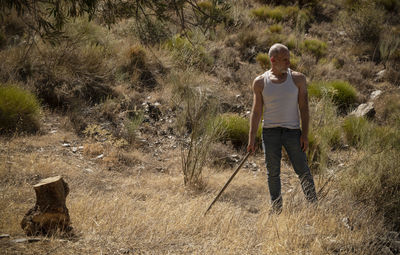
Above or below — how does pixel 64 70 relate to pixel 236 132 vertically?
above

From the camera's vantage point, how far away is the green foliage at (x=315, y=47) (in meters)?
12.1

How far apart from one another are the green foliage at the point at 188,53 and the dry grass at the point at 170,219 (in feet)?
16.0

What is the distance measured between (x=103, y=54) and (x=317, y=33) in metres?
8.41

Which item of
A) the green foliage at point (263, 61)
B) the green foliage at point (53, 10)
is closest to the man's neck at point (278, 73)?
the green foliage at point (53, 10)

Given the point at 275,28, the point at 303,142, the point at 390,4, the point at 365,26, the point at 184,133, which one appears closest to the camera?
the point at 303,142

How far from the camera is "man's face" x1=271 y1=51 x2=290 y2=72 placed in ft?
12.4

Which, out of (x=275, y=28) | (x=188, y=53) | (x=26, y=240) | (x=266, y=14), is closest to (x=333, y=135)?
(x=188, y=53)

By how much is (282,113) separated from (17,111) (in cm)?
A: 481

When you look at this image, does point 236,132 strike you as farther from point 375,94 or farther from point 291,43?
point 291,43

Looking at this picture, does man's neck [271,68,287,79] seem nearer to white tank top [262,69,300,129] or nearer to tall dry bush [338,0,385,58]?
white tank top [262,69,300,129]

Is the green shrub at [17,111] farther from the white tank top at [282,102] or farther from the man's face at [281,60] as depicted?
the man's face at [281,60]

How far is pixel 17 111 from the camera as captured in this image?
6504mm

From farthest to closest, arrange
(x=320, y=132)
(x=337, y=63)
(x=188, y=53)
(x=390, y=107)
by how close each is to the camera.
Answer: (x=337, y=63)
(x=188, y=53)
(x=390, y=107)
(x=320, y=132)

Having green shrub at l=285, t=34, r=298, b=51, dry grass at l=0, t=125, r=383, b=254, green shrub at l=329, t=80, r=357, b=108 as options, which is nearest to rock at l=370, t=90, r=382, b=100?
green shrub at l=329, t=80, r=357, b=108
